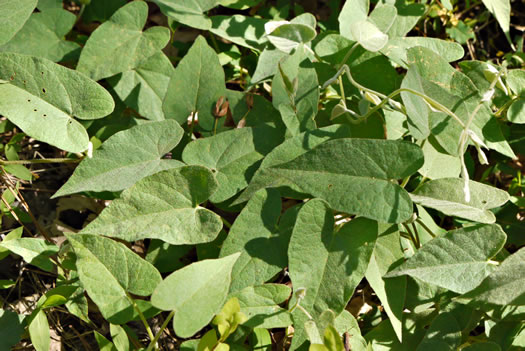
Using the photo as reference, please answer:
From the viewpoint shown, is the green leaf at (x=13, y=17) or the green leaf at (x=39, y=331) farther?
the green leaf at (x=13, y=17)

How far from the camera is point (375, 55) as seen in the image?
1.49 metres

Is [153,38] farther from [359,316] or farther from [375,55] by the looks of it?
[359,316]

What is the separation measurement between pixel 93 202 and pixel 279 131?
2.26ft

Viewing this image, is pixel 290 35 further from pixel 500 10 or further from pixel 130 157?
pixel 500 10

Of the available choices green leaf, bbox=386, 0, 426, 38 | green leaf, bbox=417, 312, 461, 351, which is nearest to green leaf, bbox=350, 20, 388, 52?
green leaf, bbox=386, 0, 426, 38

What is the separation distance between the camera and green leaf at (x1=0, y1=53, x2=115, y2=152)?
1285 millimetres

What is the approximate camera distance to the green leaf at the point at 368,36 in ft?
4.27

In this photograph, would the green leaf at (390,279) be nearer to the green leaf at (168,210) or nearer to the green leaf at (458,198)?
the green leaf at (458,198)

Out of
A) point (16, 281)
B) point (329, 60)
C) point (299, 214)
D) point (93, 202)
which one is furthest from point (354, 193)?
point (16, 281)

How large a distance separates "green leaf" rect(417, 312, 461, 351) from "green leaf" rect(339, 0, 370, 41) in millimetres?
828

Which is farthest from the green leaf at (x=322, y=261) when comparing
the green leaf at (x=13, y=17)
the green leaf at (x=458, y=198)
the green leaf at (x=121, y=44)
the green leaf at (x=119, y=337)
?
the green leaf at (x=13, y=17)

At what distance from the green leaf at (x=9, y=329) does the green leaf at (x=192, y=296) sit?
0.52 metres

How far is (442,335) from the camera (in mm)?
1282

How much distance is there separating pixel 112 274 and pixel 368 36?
873mm
